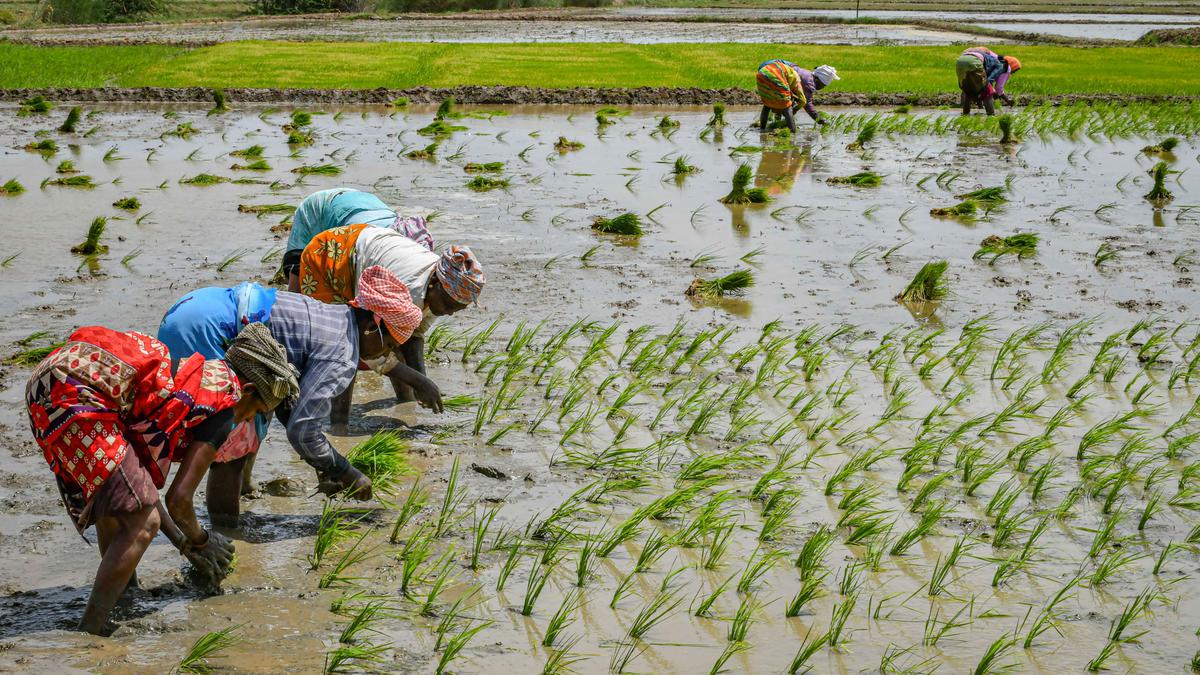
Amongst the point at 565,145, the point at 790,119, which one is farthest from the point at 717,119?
the point at 565,145

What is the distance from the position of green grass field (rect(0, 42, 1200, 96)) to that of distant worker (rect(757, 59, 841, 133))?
4672 millimetres

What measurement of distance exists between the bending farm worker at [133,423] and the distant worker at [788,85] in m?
11.0

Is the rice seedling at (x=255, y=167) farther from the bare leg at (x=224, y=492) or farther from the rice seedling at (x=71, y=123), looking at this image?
the bare leg at (x=224, y=492)

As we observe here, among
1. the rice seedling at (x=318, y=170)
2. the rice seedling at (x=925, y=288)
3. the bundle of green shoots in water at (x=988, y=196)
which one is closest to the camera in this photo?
the rice seedling at (x=925, y=288)

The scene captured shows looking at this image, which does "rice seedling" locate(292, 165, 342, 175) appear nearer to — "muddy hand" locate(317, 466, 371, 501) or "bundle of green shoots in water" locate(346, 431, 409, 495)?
"bundle of green shoots in water" locate(346, 431, 409, 495)

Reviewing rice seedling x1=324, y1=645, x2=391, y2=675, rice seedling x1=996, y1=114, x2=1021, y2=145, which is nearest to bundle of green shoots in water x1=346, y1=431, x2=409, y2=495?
rice seedling x1=324, y1=645, x2=391, y2=675

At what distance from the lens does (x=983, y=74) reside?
15570 millimetres

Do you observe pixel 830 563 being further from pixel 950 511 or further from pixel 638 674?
pixel 638 674

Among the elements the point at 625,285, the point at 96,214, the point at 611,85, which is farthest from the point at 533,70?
the point at 625,285

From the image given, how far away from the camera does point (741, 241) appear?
8.88 m

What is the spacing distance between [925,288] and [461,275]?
12.7 feet

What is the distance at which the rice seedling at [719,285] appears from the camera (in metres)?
7.29

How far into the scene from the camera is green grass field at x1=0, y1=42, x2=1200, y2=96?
1850 centimetres

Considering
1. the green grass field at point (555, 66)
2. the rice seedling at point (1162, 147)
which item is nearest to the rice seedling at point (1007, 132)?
the rice seedling at point (1162, 147)
